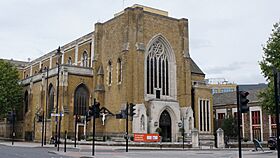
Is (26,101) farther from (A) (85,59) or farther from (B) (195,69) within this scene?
(B) (195,69)

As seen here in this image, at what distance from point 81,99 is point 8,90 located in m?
14.6

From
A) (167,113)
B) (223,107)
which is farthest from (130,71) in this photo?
(223,107)

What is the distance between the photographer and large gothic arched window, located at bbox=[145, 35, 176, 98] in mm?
53312

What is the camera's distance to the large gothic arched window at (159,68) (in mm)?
53312

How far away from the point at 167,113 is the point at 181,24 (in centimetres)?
1401

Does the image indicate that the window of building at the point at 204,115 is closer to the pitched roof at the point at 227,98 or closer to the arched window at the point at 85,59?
the pitched roof at the point at 227,98

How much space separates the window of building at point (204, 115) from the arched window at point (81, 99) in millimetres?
17445

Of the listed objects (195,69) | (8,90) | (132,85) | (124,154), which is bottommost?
(124,154)

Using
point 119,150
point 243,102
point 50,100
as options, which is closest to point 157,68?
point 50,100

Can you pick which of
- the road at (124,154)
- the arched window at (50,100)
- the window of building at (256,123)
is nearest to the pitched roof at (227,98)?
the window of building at (256,123)

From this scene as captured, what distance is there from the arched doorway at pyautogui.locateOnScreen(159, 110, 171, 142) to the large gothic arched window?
2948mm

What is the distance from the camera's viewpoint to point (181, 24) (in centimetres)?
5756

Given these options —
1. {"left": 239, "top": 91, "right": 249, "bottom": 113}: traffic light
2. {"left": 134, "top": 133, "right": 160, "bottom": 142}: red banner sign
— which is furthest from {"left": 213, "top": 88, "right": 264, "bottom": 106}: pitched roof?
{"left": 239, "top": 91, "right": 249, "bottom": 113}: traffic light

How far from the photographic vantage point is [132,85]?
50562 millimetres
